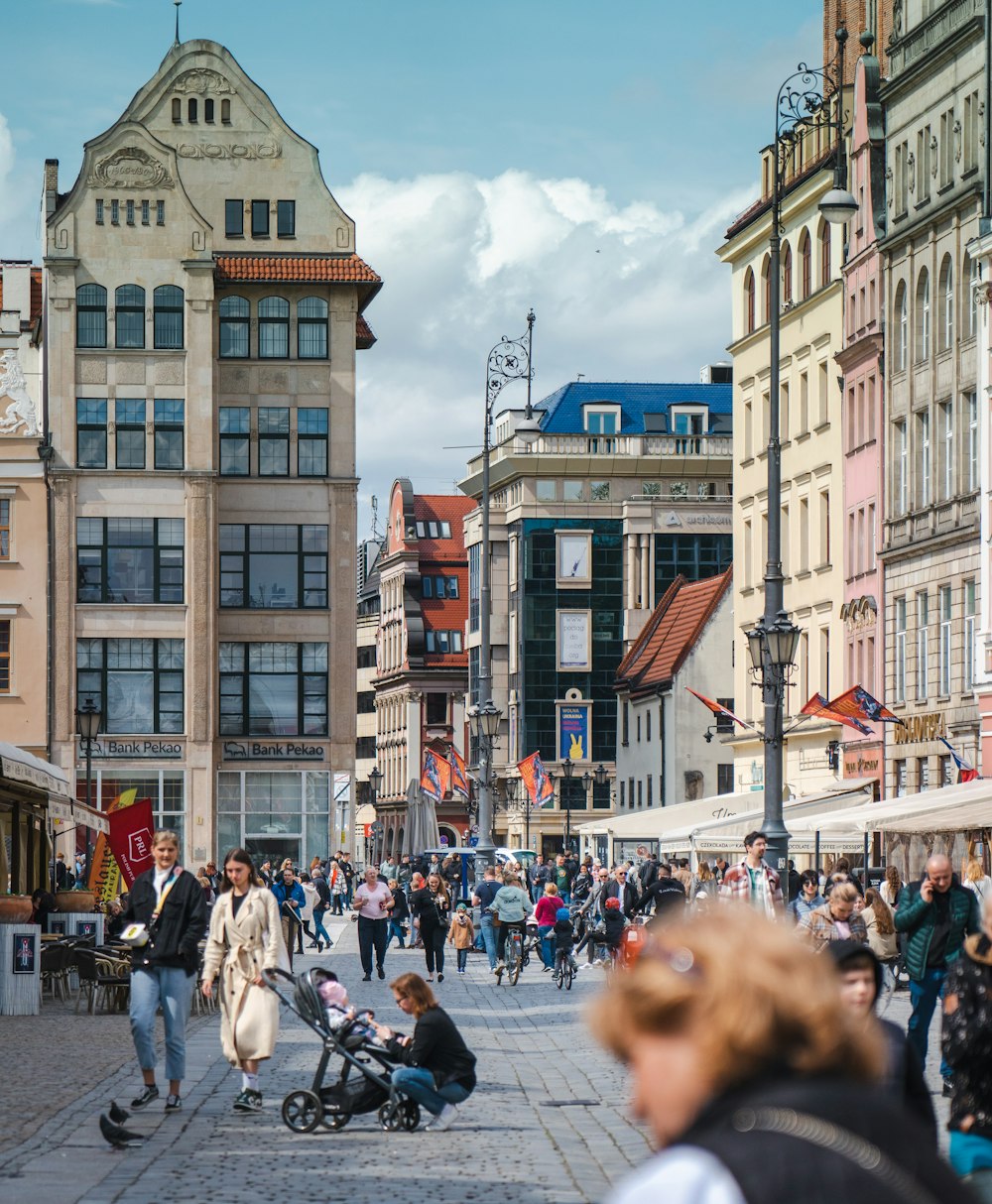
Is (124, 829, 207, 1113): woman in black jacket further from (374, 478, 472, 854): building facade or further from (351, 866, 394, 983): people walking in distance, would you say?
(374, 478, 472, 854): building facade

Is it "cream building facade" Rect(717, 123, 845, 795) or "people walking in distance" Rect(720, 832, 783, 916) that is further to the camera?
"cream building facade" Rect(717, 123, 845, 795)

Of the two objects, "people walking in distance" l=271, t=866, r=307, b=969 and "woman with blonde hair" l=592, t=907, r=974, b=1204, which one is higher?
"woman with blonde hair" l=592, t=907, r=974, b=1204

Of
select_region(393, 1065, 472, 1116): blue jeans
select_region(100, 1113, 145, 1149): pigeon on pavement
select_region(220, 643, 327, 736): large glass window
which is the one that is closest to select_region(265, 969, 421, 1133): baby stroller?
select_region(393, 1065, 472, 1116): blue jeans

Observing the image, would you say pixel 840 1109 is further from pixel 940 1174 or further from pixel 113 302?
pixel 113 302

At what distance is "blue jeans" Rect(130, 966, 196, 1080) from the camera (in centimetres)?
1545

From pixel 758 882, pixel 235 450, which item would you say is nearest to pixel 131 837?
pixel 758 882

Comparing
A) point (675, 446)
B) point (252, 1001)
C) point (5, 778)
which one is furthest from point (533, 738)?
point (252, 1001)

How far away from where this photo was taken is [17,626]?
70.2 meters

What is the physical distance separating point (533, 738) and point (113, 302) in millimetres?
37472

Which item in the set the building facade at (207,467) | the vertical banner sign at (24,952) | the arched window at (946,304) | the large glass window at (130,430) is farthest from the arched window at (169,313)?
the vertical banner sign at (24,952)

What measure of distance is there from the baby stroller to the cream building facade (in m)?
45.1

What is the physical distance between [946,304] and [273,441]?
25.6 meters

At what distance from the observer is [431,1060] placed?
15.5 metres

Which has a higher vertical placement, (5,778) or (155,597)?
(155,597)
